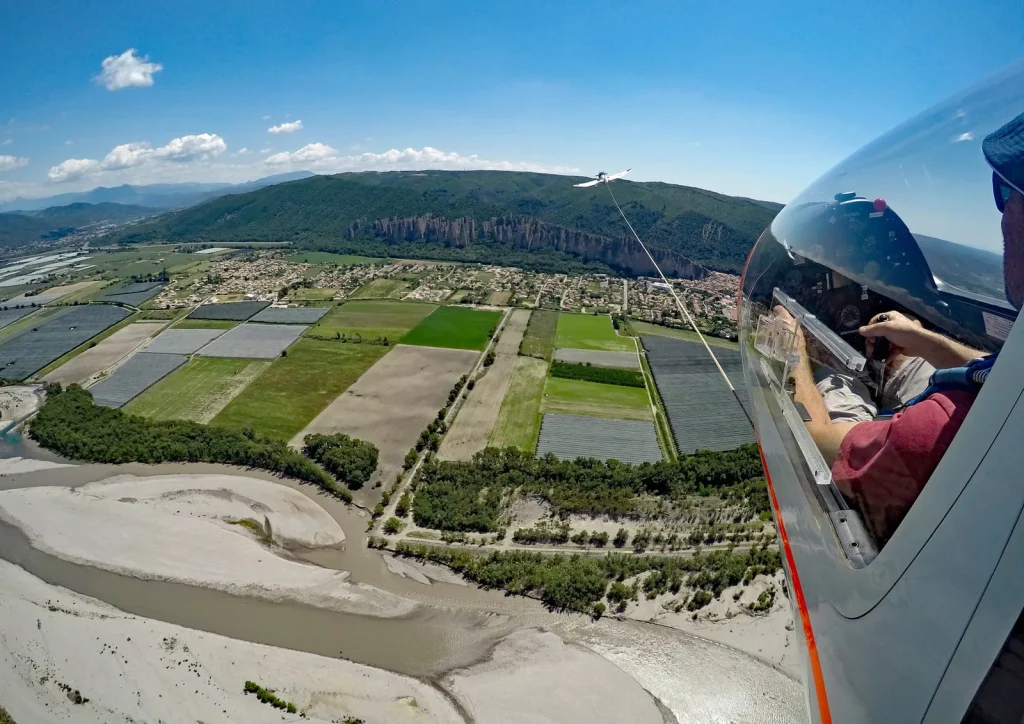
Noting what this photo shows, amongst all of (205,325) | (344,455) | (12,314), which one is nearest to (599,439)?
(344,455)

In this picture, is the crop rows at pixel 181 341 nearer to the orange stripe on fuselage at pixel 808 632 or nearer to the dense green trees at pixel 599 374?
the dense green trees at pixel 599 374

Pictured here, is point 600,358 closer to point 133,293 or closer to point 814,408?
point 814,408

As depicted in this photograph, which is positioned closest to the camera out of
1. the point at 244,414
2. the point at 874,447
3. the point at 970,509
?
the point at 970,509

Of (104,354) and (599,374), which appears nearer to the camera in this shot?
(599,374)

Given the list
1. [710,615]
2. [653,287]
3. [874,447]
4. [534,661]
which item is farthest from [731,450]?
[653,287]

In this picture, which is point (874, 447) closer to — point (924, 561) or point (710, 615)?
point (924, 561)

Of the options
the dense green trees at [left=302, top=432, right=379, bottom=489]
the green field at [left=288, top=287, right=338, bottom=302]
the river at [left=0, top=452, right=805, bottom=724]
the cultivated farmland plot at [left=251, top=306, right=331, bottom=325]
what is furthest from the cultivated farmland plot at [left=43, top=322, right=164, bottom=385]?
the dense green trees at [left=302, top=432, right=379, bottom=489]
